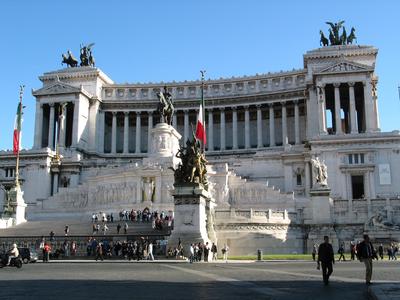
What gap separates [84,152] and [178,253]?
6242cm

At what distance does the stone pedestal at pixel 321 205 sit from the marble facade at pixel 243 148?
104mm

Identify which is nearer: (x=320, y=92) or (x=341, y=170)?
(x=341, y=170)

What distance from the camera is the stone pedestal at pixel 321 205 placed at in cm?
4759

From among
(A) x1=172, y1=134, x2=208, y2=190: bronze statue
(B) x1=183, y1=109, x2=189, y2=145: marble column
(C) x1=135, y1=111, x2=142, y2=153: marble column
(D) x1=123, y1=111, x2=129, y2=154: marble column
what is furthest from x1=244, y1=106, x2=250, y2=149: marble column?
(A) x1=172, y1=134, x2=208, y2=190: bronze statue

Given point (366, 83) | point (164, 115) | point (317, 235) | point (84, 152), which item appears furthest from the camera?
point (84, 152)

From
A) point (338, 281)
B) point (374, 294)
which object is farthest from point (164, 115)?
point (374, 294)

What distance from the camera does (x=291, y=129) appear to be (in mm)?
96312

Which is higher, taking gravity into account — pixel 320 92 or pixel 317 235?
pixel 320 92

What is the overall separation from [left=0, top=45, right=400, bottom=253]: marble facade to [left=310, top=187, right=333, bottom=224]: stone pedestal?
0.34ft

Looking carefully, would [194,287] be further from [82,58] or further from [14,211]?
[82,58]

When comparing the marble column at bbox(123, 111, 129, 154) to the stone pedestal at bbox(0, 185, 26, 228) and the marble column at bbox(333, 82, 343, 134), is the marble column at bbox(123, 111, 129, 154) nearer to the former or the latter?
the marble column at bbox(333, 82, 343, 134)

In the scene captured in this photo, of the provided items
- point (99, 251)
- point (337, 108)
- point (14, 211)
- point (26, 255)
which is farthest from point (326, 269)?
point (337, 108)

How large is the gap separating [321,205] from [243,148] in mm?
48137

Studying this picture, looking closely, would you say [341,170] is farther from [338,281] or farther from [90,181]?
[338,281]
